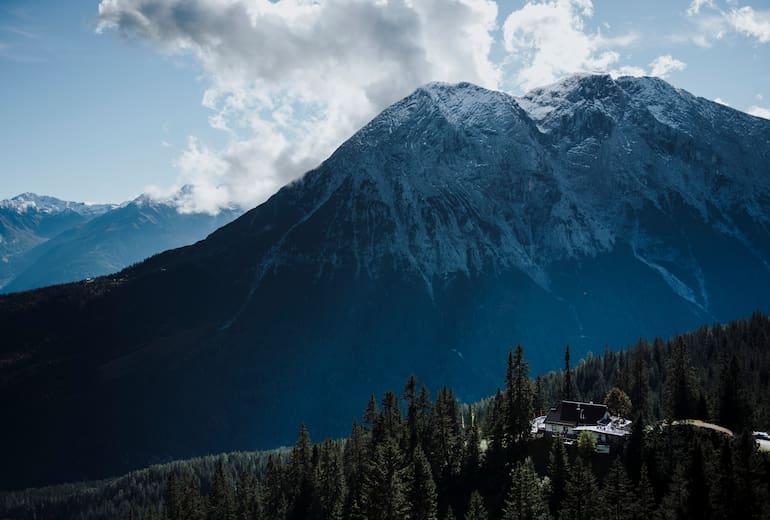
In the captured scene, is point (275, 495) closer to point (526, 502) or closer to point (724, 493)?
point (526, 502)

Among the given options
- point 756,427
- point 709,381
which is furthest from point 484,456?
point 709,381

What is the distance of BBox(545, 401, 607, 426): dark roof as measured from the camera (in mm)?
118875

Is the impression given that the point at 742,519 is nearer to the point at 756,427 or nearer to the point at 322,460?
the point at 756,427

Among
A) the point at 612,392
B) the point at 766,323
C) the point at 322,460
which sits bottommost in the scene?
the point at 322,460

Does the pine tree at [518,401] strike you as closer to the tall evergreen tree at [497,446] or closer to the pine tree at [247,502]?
the tall evergreen tree at [497,446]

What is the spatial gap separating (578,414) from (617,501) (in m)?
39.5

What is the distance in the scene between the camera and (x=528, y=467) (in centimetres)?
9488

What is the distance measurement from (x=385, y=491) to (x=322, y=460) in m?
58.1

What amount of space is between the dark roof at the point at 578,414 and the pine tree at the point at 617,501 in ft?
113

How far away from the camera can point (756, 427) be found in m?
113

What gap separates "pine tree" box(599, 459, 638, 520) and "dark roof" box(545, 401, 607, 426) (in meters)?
34.5

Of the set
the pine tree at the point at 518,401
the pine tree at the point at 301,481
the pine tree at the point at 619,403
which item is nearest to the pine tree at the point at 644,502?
the pine tree at the point at 518,401

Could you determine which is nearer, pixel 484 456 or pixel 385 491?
pixel 385 491

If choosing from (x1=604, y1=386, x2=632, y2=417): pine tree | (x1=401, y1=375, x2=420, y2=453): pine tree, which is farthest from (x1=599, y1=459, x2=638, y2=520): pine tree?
(x1=401, y1=375, x2=420, y2=453): pine tree
